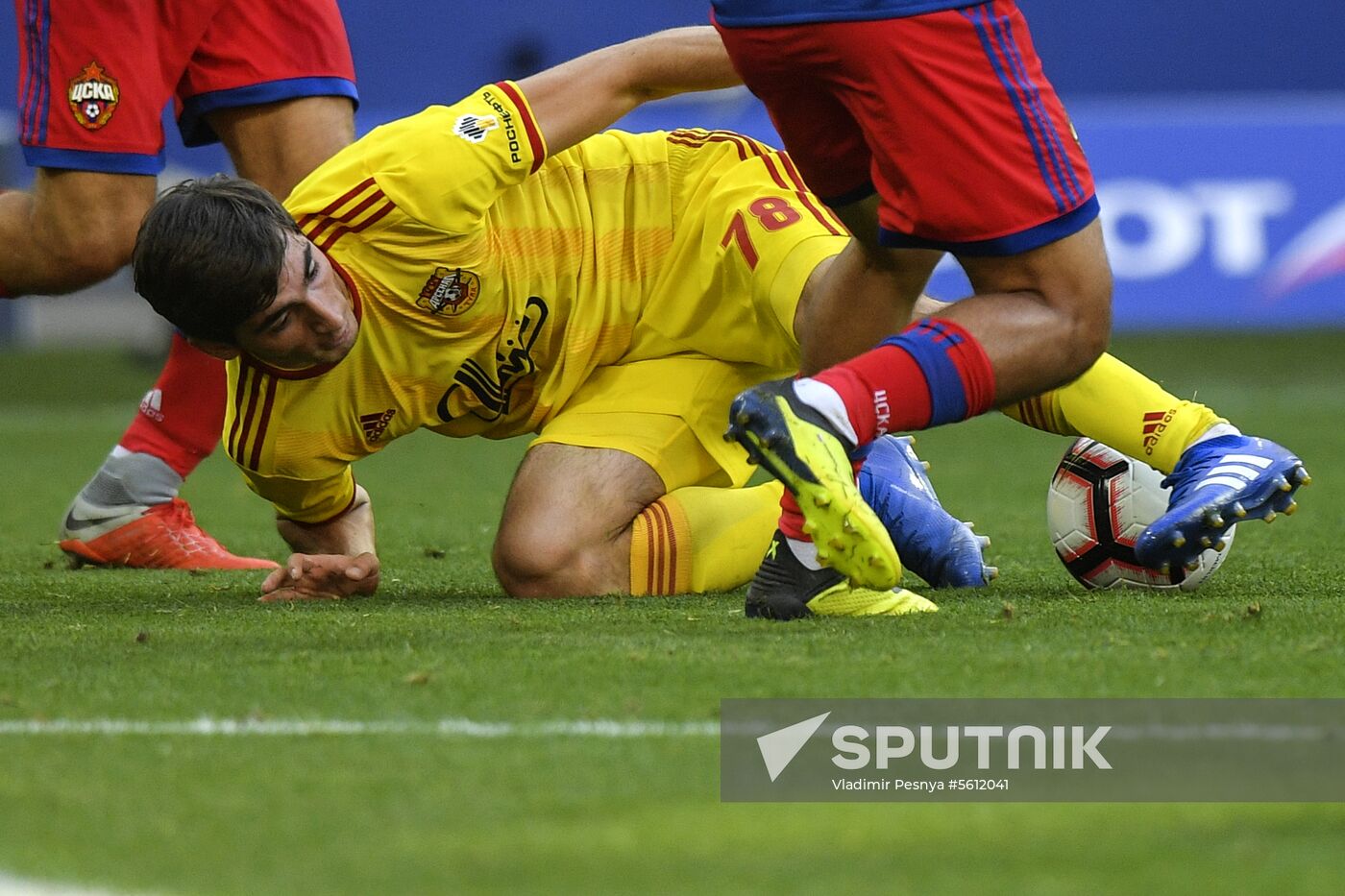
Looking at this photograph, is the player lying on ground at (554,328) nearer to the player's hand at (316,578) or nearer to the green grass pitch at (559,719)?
the player's hand at (316,578)

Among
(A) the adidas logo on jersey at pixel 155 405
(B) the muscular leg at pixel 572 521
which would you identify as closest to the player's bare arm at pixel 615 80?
(B) the muscular leg at pixel 572 521

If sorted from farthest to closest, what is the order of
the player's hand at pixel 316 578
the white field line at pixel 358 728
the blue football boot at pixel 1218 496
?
the player's hand at pixel 316 578 < the blue football boot at pixel 1218 496 < the white field line at pixel 358 728

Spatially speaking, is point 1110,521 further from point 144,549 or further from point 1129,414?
point 144,549

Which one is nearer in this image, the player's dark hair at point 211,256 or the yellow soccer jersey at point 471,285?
the player's dark hair at point 211,256

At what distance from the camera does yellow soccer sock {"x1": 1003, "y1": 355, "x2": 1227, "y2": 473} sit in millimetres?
3322

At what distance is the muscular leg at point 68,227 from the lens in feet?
13.2

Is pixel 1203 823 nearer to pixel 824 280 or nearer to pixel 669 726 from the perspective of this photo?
pixel 669 726

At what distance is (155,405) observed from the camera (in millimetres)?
4348

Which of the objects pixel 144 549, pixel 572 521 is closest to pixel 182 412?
pixel 144 549

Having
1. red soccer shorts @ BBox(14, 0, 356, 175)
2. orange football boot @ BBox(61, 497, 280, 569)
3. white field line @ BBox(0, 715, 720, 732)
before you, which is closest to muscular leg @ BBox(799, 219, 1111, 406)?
white field line @ BBox(0, 715, 720, 732)

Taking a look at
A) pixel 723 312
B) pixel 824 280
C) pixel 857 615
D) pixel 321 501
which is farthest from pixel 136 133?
pixel 857 615

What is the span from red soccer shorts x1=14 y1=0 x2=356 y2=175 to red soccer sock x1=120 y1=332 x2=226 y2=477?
443 mm

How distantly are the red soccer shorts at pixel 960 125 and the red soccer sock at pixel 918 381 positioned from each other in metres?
0.13

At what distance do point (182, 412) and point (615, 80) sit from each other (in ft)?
4.38
